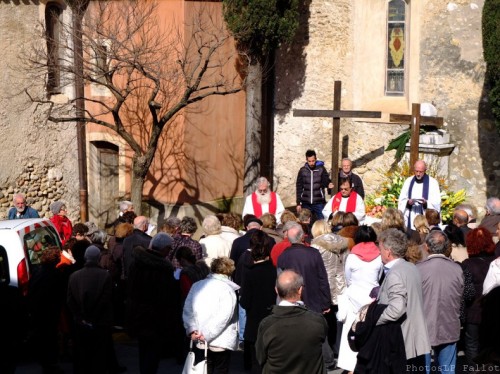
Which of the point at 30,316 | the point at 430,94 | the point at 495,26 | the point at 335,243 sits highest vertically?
the point at 495,26

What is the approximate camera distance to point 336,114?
56.9 feet

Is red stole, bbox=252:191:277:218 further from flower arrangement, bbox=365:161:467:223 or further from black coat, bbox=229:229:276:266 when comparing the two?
black coat, bbox=229:229:276:266

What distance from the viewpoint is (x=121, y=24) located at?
16.9 meters

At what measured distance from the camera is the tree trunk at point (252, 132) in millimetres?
17609

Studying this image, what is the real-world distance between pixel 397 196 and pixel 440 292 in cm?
772

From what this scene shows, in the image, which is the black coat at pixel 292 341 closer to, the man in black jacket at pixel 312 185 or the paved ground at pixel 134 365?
the paved ground at pixel 134 365

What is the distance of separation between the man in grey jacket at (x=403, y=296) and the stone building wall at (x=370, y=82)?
940cm

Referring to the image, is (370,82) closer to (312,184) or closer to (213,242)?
(312,184)

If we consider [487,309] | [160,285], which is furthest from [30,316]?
[487,309]

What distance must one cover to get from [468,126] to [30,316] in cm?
1010

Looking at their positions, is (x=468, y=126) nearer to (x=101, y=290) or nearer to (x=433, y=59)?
(x=433, y=59)

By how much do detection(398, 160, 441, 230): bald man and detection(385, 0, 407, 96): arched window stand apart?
4546 millimetres

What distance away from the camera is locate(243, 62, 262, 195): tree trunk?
57.8ft

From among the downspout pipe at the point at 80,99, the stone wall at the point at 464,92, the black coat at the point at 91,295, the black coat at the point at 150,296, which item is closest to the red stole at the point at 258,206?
the downspout pipe at the point at 80,99
